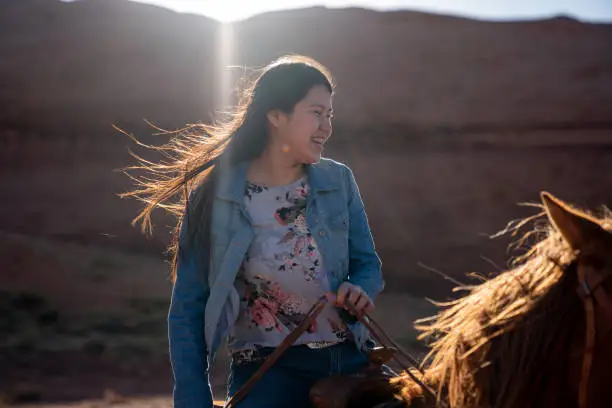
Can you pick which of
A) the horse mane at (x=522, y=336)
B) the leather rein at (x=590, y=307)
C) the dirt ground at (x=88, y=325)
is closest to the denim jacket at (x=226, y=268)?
the horse mane at (x=522, y=336)

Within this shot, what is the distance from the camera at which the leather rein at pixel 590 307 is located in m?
1.36

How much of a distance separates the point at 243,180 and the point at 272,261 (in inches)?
10.9

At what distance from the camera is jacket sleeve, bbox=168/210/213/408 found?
2.22 meters

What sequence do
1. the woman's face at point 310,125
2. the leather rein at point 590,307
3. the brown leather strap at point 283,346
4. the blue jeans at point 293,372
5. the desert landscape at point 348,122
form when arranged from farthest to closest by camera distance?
the desert landscape at point 348,122
the woman's face at point 310,125
the blue jeans at point 293,372
the brown leather strap at point 283,346
the leather rein at point 590,307

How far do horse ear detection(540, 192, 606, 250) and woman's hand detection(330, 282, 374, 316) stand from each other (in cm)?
86

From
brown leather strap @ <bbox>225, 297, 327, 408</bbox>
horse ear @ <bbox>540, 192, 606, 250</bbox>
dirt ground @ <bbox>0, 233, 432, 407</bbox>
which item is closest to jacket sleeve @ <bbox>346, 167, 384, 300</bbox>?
brown leather strap @ <bbox>225, 297, 327, 408</bbox>

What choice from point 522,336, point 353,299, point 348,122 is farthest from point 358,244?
point 348,122

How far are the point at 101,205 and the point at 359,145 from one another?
7.44 metres

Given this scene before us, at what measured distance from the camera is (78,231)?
19406 millimetres

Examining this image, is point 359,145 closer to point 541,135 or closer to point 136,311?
point 541,135

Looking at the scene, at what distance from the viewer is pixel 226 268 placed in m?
2.22

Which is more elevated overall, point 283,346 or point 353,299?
point 353,299

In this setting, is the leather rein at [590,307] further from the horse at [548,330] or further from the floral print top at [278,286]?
the floral print top at [278,286]

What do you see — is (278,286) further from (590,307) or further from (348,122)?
(348,122)
